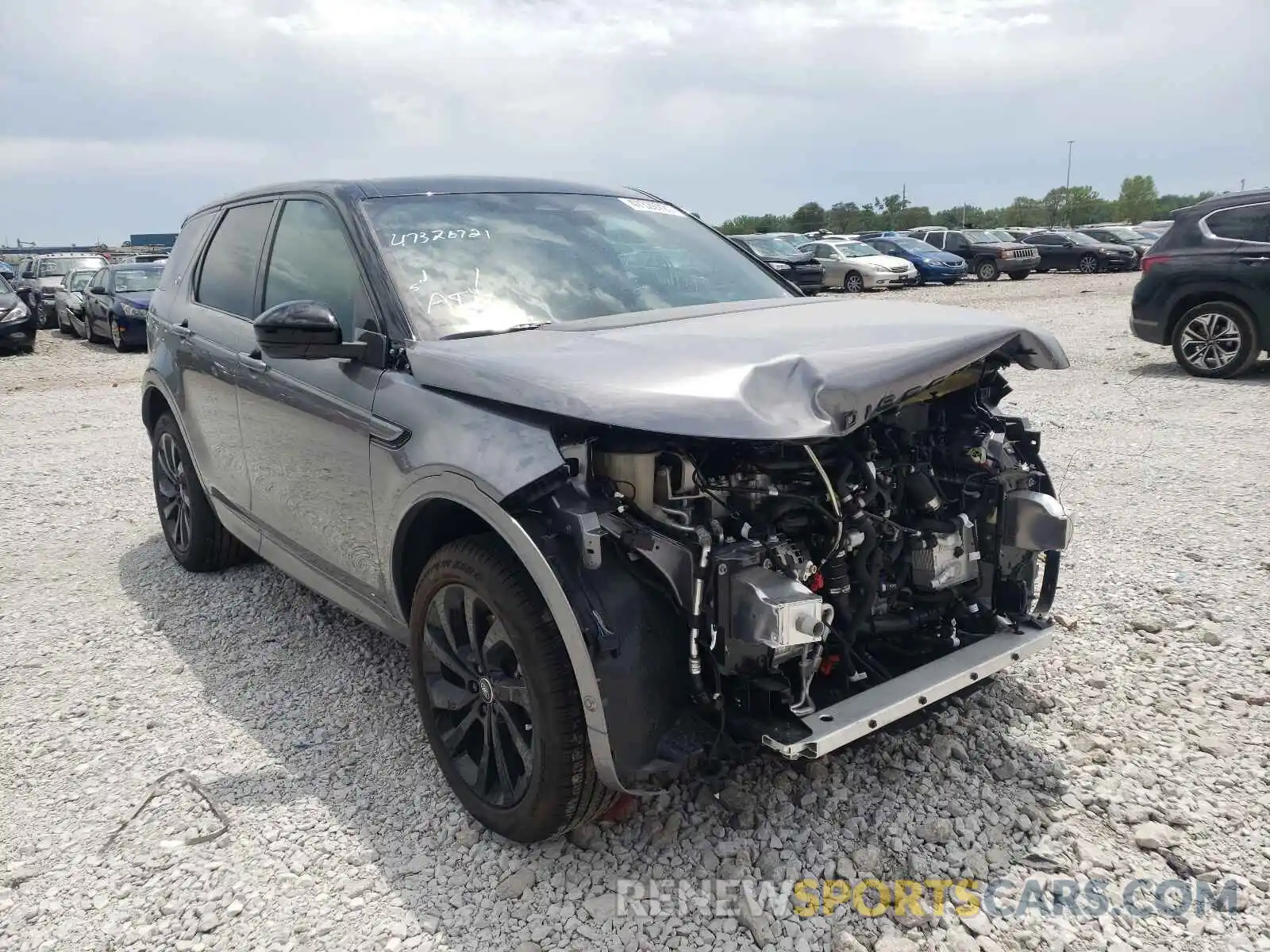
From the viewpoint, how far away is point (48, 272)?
79.8 ft

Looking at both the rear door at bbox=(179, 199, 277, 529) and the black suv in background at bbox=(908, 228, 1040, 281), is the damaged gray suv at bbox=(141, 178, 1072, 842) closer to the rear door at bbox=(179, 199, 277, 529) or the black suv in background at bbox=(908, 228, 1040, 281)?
the rear door at bbox=(179, 199, 277, 529)

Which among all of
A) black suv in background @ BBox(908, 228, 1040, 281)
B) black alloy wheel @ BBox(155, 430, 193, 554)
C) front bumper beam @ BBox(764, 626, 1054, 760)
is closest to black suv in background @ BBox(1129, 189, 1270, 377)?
front bumper beam @ BBox(764, 626, 1054, 760)

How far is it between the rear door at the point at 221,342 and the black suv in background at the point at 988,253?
90.0 feet

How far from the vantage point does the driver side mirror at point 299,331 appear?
3.02 meters

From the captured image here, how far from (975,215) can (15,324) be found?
72753mm

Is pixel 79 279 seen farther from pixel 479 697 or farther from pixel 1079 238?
pixel 1079 238

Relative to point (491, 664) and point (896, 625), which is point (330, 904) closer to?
point (491, 664)

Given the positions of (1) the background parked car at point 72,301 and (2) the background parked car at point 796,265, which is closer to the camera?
(1) the background parked car at point 72,301

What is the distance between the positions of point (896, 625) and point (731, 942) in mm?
1031

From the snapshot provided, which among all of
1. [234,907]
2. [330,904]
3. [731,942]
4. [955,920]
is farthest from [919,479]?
[234,907]

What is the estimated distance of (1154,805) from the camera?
290 cm

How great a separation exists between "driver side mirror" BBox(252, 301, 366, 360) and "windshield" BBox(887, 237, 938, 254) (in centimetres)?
2682

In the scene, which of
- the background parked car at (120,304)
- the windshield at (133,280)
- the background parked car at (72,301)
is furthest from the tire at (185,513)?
the background parked car at (72,301)

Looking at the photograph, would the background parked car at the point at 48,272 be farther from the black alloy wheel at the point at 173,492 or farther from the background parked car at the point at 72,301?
the black alloy wheel at the point at 173,492
